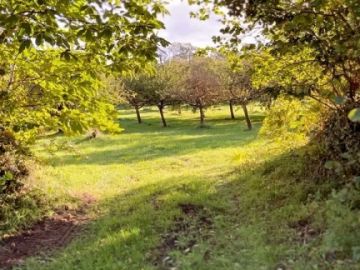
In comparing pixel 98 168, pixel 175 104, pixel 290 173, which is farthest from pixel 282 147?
pixel 175 104

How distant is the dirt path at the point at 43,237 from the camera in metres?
7.30

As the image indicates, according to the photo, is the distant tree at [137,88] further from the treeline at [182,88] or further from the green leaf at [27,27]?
the green leaf at [27,27]

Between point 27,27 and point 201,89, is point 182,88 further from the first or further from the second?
point 27,27

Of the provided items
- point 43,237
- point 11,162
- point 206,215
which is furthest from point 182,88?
point 206,215

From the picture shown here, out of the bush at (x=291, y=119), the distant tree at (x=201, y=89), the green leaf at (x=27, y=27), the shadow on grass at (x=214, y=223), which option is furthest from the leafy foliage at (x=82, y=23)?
the distant tree at (x=201, y=89)

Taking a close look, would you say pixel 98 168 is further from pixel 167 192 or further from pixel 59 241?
pixel 59 241

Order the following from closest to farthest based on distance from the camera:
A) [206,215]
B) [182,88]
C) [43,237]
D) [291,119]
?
[206,215] < [43,237] < [291,119] < [182,88]

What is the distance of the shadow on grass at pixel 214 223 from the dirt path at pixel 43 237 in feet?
1.29

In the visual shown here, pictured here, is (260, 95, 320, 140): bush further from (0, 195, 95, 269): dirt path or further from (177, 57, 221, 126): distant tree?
(177, 57, 221, 126): distant tree

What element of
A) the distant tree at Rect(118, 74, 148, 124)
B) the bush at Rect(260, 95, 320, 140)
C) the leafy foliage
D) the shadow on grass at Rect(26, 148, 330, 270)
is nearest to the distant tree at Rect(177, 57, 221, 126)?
the distant tree at Rect(118, 74, 148, 124)

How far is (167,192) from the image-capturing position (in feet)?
32.4

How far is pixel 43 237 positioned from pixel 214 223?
328 centimetres

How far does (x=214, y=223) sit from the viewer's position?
7.29 m

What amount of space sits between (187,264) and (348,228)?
6.61ft
